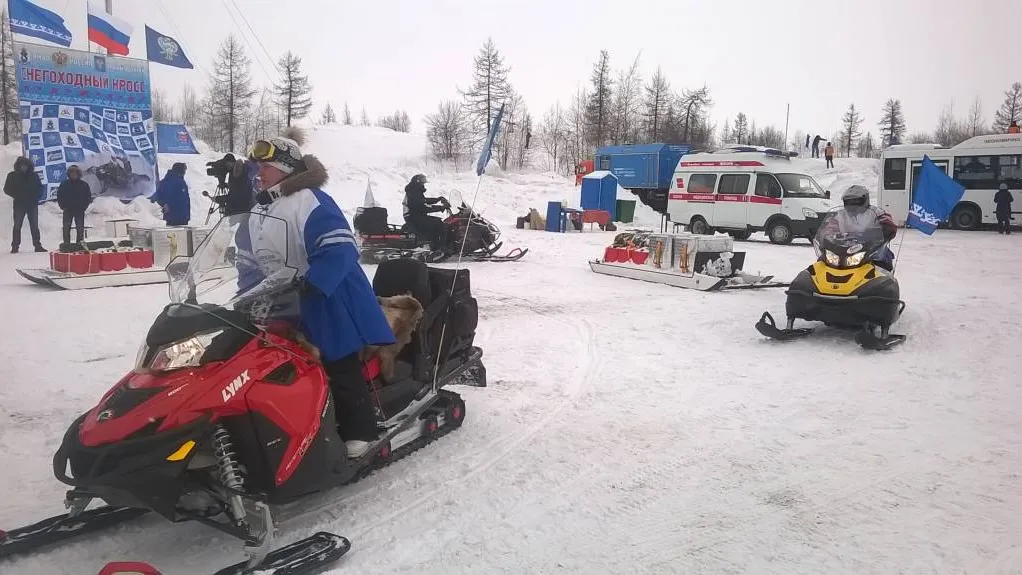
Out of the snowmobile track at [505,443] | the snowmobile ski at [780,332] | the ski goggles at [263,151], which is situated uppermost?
the ski goggles at [263,151]

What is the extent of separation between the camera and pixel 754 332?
24.8 ft

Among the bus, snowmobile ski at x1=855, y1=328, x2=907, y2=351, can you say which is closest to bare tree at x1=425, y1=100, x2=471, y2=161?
the bus

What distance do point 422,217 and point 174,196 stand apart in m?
4.81

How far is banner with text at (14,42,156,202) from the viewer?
1552 centimetres

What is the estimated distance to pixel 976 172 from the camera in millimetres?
21172

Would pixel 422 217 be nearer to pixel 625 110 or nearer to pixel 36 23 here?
pixel 36 23

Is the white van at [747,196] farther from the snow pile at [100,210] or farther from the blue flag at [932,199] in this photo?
the snow pile at [100,210]

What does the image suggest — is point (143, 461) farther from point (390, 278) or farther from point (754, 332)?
point (754, 332)

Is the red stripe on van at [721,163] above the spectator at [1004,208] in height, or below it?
above

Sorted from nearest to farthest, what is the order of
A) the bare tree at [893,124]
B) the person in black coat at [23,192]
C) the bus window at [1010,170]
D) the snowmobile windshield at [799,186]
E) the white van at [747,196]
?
the person in black coat at [23,192] → the white van at [747,196] → the snowmobile windshield at [799,186] → the bus window at [1010,170] → the bare tree at [893,124]

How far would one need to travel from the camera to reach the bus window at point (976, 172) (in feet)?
68.3

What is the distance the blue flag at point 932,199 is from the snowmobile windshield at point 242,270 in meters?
9.05

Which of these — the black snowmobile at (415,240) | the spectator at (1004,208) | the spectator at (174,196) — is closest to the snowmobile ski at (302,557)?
the black snowmobile at (415,240)

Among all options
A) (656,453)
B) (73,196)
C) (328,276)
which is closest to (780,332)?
(656,453)
